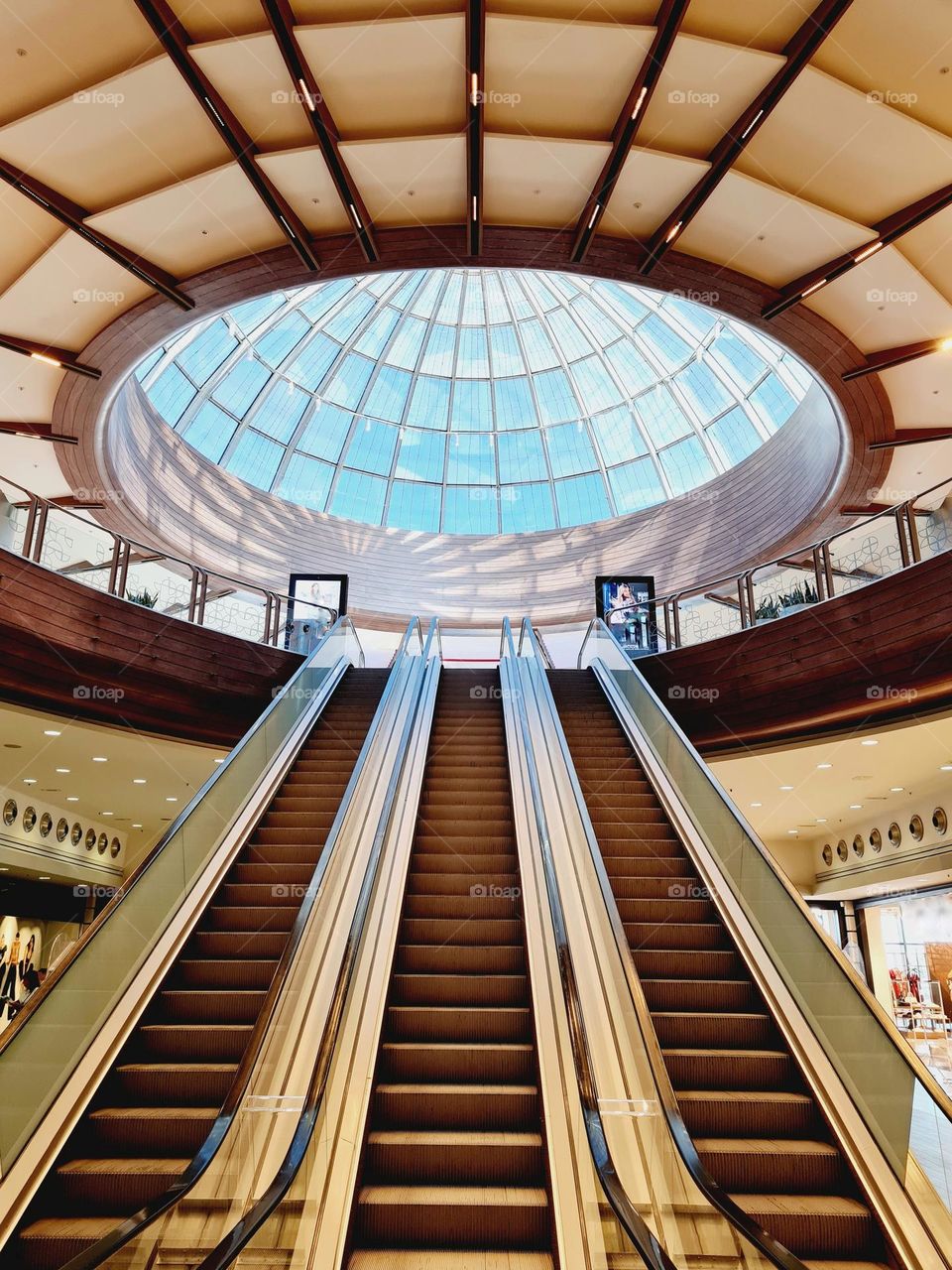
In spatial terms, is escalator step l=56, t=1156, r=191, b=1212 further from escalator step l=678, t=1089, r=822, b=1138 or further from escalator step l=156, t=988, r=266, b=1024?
escalator step l=678, t=1089, r=822, b=1138

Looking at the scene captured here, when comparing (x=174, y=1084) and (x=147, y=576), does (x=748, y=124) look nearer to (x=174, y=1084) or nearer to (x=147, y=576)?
(x=147, y=576)

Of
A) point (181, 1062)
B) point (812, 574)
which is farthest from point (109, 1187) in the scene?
point (812, 574)

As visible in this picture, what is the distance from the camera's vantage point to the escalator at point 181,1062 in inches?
162

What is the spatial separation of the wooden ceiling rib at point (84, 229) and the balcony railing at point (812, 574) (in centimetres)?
758

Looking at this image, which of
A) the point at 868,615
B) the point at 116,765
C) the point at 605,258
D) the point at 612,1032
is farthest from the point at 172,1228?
the point at 116,765

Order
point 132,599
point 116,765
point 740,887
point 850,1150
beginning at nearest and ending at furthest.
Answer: point 850,1150
point 740,887
point 132,599
point 116,765

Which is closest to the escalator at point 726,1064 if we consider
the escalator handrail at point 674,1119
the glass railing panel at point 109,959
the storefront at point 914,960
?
the escalator handrail at point 674,1119

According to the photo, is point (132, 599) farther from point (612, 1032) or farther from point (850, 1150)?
point (850, 1150)

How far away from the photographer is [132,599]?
10578 millimetres

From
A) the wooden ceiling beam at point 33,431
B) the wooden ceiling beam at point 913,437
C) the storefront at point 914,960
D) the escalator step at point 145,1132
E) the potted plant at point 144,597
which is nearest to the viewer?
the escalator step at point 145,1132

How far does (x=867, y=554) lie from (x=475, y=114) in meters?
6.03

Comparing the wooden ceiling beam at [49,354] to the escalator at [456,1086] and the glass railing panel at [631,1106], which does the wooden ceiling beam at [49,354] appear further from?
the glass railing panel at [631,1106]

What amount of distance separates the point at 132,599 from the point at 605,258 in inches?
272

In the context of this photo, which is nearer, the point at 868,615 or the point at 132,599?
the point at 868,615
